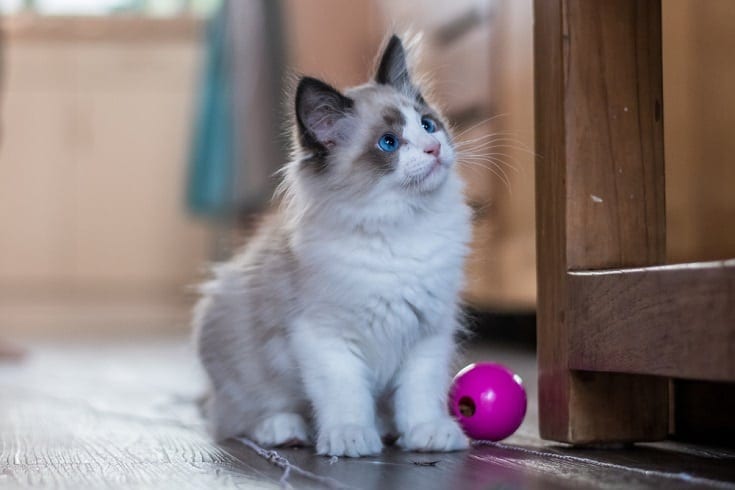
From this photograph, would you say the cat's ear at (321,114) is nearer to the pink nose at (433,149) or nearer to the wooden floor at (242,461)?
the pink nose at (433,149)

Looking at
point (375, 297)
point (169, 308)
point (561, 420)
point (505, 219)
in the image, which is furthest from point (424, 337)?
point (169, 308)

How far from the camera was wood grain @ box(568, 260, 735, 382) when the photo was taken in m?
1.05

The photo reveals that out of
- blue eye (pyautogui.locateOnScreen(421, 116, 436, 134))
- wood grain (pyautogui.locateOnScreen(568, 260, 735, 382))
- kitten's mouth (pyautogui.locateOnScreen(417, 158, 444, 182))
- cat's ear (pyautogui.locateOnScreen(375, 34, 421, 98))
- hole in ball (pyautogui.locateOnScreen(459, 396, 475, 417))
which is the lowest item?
hole in ball (pyautogui.locateOnScreen(459, 396, 475, 417))

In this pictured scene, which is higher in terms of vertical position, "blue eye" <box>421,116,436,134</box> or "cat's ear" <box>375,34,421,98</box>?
"cat's ear" <box>375,34,421,98</box>

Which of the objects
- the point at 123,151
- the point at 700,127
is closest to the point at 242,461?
the point at 700,127

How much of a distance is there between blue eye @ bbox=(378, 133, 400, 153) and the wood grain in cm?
30

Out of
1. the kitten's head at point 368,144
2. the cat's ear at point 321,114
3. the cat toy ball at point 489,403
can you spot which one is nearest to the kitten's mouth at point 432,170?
the kitten's head at point 368,144

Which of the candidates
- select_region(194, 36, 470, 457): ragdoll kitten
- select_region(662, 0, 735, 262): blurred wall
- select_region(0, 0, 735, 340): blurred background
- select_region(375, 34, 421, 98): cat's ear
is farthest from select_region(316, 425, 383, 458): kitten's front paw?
select_region(0, 0, 735, 340): blurred background

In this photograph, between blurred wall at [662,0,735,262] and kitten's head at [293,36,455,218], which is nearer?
kitten's head at [293,36,455,218]

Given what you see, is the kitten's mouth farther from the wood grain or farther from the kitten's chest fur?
the wood grain

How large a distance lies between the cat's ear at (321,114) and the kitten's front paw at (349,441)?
0.40 m

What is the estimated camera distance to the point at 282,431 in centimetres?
146

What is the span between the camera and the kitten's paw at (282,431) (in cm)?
145

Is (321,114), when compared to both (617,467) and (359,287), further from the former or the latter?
(617,467)
